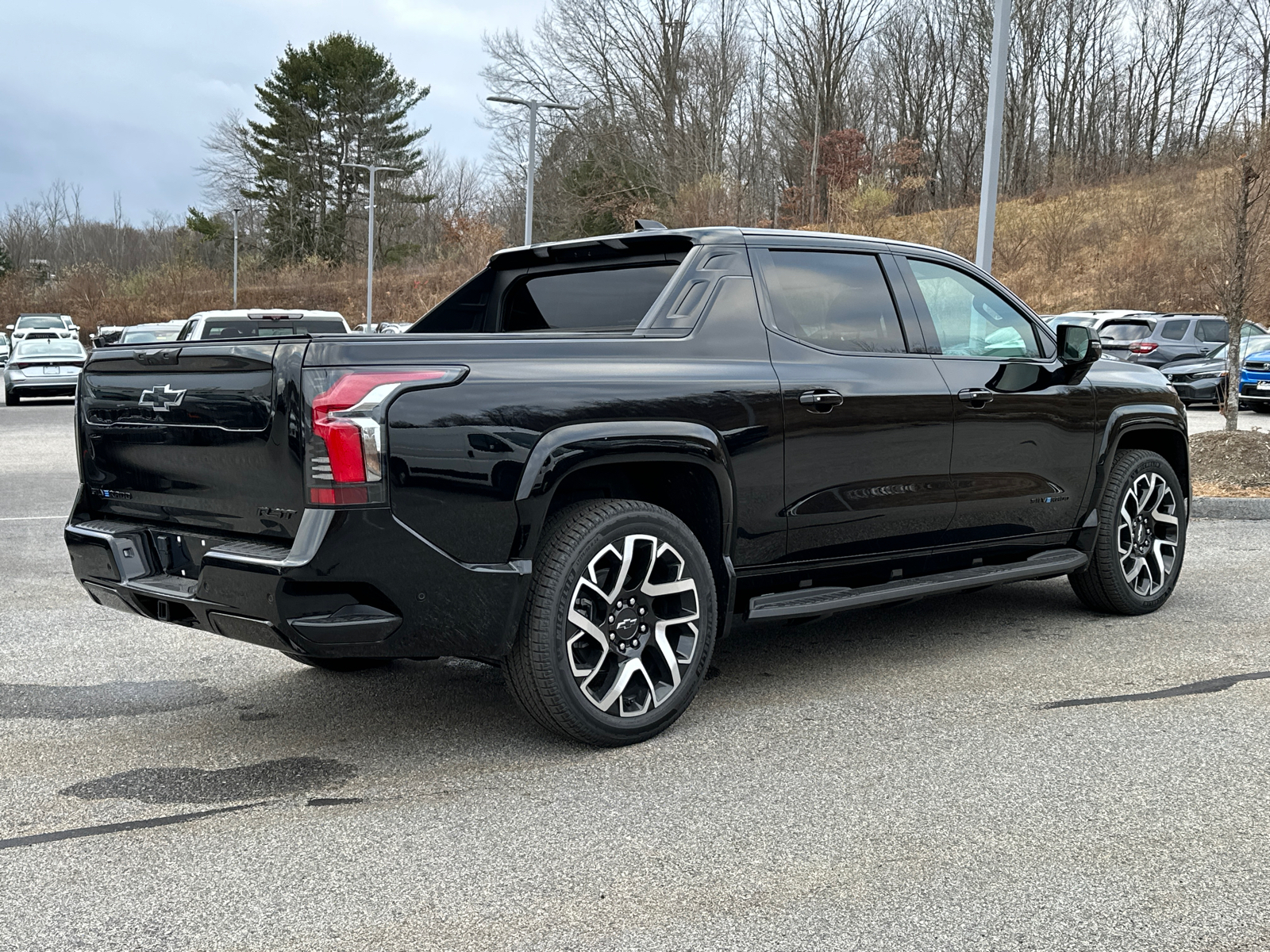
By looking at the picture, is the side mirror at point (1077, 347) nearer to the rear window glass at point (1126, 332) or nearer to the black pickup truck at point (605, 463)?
the black pickup truck at point (605, 463)

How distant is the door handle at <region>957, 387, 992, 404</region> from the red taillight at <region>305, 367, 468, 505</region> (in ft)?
A: 8.99

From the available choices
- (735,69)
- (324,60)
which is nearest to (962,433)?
(735,69)

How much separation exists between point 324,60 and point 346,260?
34.9 ft

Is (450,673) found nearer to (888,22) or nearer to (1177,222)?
(1177,222)

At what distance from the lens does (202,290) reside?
70312 millimetres

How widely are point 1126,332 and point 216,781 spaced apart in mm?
20934

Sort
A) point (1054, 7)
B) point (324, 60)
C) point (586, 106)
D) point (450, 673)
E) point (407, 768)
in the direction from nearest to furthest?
point (407, 768) → point (450, 673) → point (586, 106) → point (1054, 7) → point (324, 60)

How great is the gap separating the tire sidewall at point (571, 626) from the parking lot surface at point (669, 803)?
10cm

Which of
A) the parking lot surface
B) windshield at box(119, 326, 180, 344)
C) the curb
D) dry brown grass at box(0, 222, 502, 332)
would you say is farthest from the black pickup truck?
dry brown grass at box(0, 222, 502, 332)

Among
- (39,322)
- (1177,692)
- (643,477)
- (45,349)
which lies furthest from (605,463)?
(39,322)

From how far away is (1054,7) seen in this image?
52.3 metres

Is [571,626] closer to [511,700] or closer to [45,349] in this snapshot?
[511,700]

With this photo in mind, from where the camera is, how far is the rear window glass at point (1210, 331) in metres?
21.8

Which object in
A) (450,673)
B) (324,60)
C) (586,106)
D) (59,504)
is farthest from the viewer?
(324,60)
